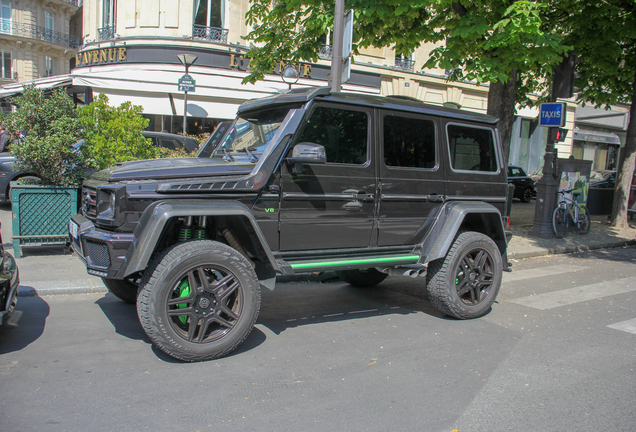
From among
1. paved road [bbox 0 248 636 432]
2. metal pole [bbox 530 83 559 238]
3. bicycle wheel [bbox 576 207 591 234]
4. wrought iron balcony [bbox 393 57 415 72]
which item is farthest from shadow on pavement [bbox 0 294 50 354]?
wrought iron balcony [bbox 393 57 415 72]

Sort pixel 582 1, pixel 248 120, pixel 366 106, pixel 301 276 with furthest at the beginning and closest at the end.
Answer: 1. pixel 582 1
2. pixel 301 276
3. pixel 248 120
4. pixel 366 106

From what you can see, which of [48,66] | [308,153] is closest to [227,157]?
[308,153]

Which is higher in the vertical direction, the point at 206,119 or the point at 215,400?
the point at 206,119

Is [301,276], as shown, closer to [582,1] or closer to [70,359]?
[70,359]

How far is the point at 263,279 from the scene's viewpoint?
412cm

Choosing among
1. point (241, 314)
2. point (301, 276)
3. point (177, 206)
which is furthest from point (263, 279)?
point (301, 276)

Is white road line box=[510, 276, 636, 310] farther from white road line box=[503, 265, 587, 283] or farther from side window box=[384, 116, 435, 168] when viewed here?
side window box=[384, 116, 435, 168]

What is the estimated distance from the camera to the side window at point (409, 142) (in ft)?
15.1

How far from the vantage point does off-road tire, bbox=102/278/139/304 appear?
4.83 m

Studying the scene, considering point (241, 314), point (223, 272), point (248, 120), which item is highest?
point (248, 120)

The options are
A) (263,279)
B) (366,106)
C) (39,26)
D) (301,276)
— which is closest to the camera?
(263,279)

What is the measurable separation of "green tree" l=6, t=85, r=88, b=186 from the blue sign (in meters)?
9.34

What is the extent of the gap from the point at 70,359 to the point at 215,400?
4.36 ft

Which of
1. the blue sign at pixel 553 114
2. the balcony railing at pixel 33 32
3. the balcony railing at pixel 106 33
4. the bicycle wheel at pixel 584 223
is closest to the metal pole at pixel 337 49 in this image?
the blue sign at pixel 553 114
